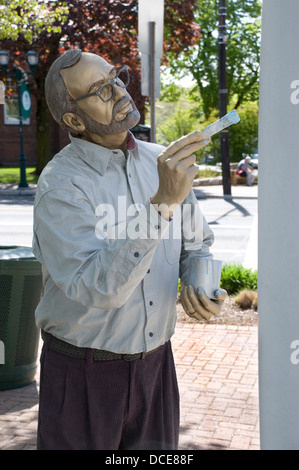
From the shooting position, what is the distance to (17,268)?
15.8 ft

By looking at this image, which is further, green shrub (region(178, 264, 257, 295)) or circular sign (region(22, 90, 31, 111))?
circular sign (region(22, 90, 31, 111))

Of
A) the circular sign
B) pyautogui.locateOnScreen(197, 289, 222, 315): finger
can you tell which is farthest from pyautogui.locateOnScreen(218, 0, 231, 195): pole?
pyautogui.locateOnScreen(197, 289, 222, 315): finger

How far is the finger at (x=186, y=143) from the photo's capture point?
1.66 metres

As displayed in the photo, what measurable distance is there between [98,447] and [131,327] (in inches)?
15.8

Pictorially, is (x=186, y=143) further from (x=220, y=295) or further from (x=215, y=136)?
(x=215, y=136)

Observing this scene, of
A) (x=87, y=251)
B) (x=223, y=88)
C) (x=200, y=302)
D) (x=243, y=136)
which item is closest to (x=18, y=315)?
(x=200, y=302)

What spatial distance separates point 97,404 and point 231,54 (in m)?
37.5

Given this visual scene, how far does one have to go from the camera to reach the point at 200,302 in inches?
85.7

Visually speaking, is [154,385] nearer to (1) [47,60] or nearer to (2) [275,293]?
(2) [275,293]

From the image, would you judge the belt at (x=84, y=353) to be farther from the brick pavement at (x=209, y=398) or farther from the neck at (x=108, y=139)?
the brick pavement at (x=209, y=398)

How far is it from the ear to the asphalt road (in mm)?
7467

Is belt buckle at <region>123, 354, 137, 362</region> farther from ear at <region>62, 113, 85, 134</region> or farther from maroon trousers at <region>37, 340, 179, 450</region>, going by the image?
ear at <region>62, 113, 85, 134</region>

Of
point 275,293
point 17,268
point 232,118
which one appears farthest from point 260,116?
point 17,268

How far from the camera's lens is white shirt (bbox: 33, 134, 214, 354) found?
1.73m
